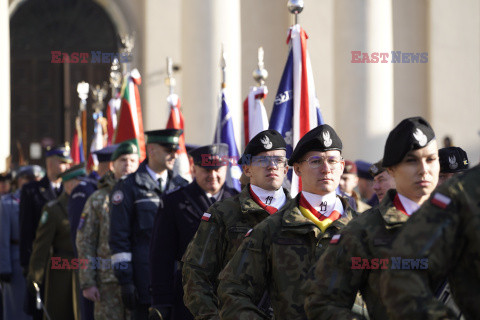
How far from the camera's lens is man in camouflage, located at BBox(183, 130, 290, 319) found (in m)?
5.20

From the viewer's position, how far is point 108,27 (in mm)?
18984

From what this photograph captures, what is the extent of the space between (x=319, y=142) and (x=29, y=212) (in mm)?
7128

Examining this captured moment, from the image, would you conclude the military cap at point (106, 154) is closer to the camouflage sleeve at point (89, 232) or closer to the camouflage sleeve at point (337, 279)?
the camouflage sleeve at point (89, 232)

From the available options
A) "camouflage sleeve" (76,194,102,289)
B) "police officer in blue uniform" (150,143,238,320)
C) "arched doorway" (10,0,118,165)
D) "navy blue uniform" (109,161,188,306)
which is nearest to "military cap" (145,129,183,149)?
"navy blue uniform" (109,161,188,306)

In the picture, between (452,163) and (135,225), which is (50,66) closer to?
(135,225)

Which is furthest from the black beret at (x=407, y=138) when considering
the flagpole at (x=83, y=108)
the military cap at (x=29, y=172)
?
the flagpole at (x=83, y=108)

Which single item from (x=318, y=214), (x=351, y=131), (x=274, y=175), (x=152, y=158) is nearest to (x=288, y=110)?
(x=152, y=158)

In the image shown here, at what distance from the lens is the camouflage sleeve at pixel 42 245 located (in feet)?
33.6

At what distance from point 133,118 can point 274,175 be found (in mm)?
7231

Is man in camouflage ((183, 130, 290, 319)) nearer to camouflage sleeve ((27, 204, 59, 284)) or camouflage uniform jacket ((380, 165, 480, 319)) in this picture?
camouflage uniform jacket ((380, 165, 480, 319))

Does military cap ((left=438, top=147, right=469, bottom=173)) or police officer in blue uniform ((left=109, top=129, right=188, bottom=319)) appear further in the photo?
police officer in blue uniform ((left=109, top=129, right=188, bottom=319))

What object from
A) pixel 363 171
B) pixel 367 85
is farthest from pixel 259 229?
pixel 367 85

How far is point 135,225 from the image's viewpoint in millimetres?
8094

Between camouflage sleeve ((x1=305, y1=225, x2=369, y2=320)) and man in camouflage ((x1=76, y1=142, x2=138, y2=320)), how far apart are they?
4865mm
